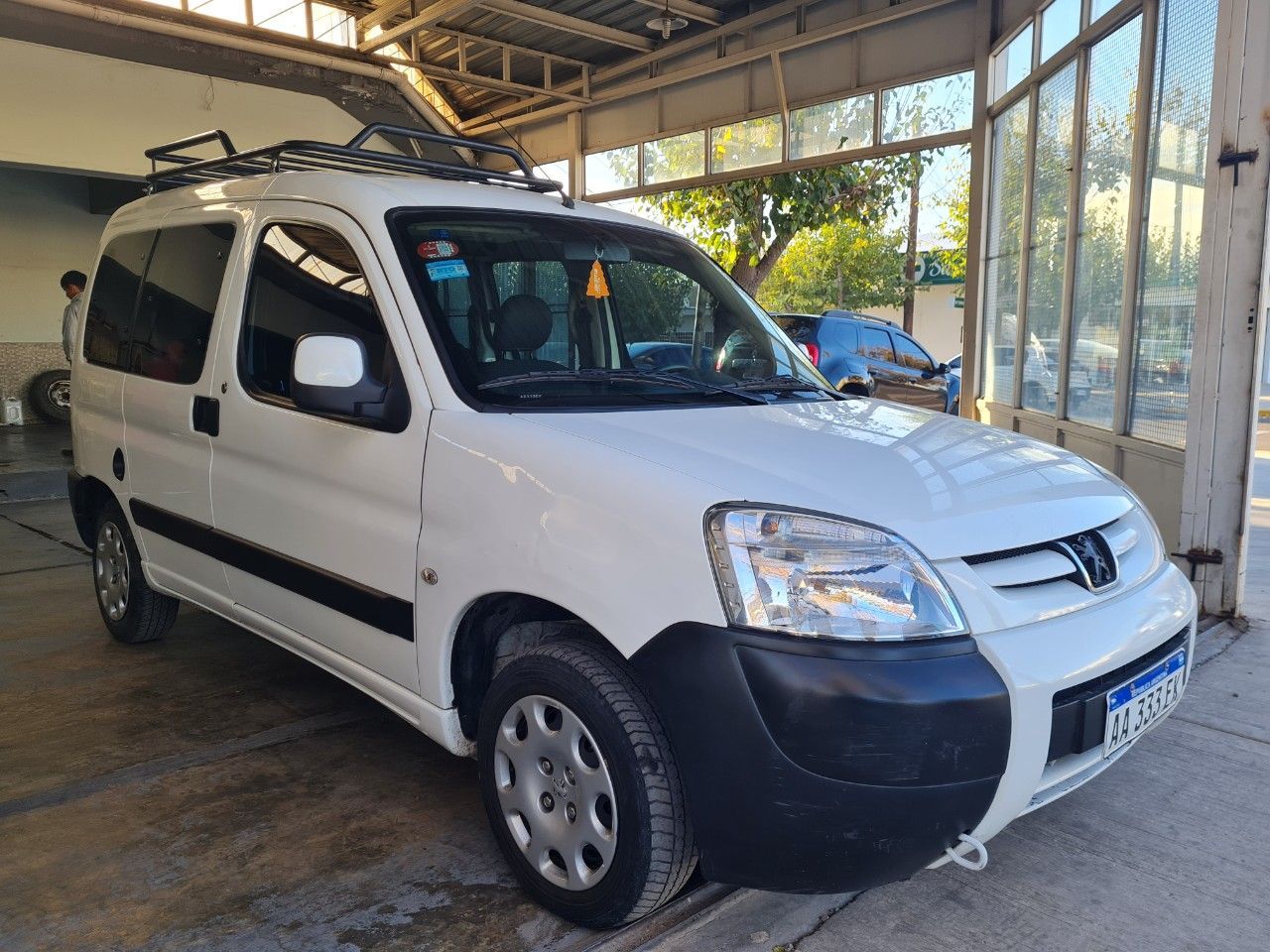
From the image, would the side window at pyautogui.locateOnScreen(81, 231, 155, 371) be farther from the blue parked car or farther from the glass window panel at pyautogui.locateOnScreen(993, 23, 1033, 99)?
the blue parked car

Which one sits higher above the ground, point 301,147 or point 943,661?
point 301,147

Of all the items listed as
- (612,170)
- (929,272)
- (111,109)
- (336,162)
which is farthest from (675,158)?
(929,272)

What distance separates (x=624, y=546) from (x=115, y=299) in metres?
3.23

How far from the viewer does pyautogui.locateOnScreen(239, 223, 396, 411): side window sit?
2.85 m

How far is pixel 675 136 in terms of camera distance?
11.6 meters

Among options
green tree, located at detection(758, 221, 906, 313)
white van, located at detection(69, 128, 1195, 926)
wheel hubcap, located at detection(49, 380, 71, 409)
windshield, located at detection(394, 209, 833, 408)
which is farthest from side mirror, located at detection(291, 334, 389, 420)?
green tree, located at detection(758, 221, 906, 313)

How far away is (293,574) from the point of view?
3.06 m

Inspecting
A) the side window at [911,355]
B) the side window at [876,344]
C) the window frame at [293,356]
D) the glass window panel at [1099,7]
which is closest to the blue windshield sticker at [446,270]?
the window frame at [293,356]

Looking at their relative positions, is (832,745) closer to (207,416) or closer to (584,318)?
(584,318)

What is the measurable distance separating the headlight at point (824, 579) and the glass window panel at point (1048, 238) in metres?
5.55

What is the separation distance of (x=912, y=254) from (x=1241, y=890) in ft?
86.7

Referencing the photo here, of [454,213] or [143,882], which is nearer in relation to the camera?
[143,882]

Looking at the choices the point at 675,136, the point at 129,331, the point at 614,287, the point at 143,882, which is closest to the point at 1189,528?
the point at 614,287

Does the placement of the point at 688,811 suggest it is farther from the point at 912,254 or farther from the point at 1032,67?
the point at 912,254
